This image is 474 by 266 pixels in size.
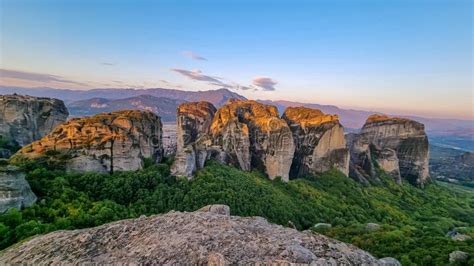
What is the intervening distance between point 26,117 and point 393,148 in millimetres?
69491

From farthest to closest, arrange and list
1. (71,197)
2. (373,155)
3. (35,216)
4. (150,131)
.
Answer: (373,155) < (150,131) < (71,197) < (35,216)

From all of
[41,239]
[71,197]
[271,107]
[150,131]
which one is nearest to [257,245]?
[41,239]

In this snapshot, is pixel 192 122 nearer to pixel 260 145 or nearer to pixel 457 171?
pixel 260 145

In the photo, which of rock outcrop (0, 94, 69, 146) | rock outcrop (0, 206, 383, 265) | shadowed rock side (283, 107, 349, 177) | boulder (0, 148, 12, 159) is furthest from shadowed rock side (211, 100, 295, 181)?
rock outcrop (0, 206, 383, 265)

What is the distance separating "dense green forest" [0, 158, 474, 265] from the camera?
1931cm

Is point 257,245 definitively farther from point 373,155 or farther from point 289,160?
point 373,155

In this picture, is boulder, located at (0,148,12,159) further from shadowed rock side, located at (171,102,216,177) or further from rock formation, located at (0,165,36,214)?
shadowed rock side, located at (171,102,216,177)

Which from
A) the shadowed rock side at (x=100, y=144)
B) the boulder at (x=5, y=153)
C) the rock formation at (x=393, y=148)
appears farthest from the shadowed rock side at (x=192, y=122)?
the rock formation at (x=393, y=148)

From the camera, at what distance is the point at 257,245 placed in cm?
1073

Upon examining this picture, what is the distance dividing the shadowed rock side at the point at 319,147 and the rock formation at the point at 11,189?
43.7 meters

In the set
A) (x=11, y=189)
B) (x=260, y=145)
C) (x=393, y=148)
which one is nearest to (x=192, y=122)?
(x=260, y=145)

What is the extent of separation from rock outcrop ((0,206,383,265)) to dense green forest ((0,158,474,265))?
5.11 meters

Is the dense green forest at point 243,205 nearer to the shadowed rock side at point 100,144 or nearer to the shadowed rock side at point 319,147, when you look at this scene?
the shadowed rock side at point 100,144

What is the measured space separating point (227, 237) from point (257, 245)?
3.85 ft
